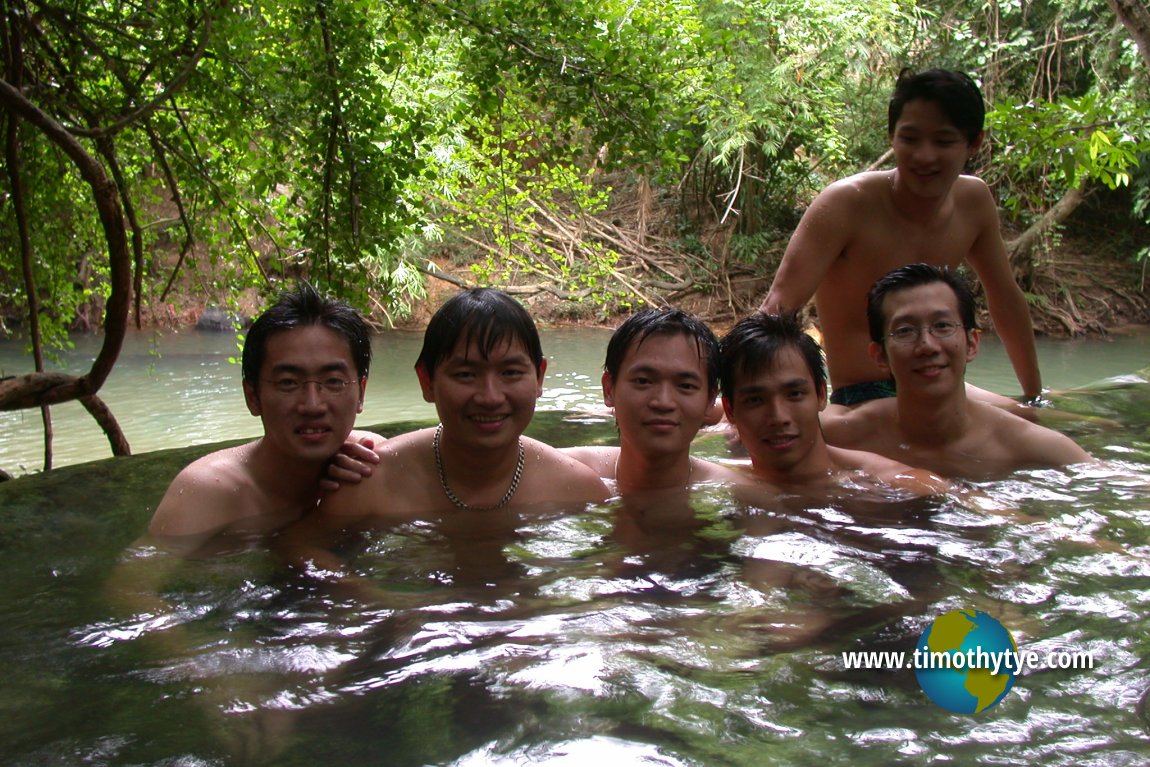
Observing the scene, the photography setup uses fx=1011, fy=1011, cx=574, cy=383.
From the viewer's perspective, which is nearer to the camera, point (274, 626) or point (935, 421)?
point (274, 626)

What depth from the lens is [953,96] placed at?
12.1 ft

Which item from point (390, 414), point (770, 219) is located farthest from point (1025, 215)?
point (390, 414)

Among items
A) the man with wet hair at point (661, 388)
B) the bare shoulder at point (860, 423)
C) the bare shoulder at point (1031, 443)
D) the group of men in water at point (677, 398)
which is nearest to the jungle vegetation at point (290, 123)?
the group of men in water at point (677, 398)

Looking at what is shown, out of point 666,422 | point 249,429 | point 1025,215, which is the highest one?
point 1025,215

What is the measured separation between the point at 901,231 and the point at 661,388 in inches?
63.0

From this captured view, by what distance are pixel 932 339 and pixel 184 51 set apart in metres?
2.83

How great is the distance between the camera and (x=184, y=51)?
3.66 metres

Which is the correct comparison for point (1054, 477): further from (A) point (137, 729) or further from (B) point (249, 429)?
(B) point (249, 429)

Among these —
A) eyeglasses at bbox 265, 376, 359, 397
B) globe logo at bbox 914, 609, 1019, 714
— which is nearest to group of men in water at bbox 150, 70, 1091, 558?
eyeglasses at bbox 265, 376, 359, 397

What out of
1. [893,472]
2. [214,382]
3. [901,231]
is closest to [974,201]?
[901,231]

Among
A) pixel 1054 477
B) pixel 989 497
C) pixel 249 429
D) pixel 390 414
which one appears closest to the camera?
pixel 989 497

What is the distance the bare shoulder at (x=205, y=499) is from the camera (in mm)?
2854

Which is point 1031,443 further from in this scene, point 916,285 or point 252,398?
point 252,398

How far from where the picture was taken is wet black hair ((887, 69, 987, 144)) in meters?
3.70
